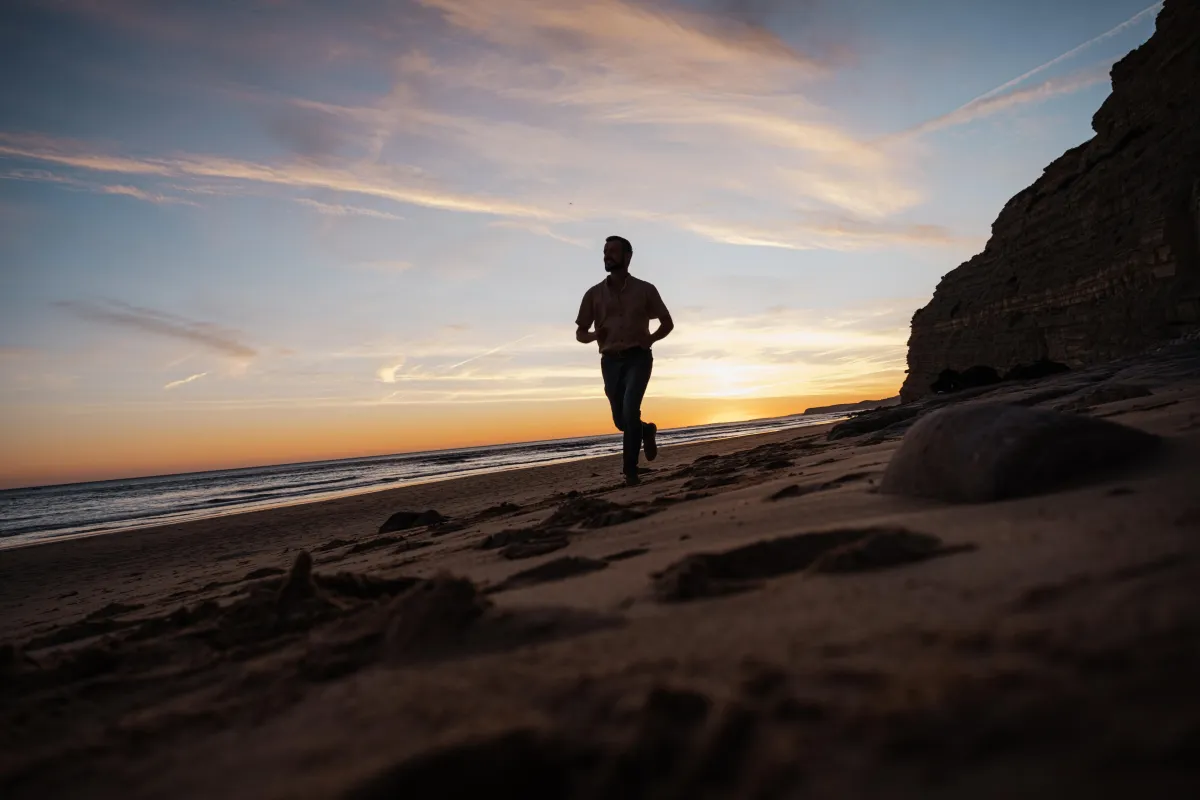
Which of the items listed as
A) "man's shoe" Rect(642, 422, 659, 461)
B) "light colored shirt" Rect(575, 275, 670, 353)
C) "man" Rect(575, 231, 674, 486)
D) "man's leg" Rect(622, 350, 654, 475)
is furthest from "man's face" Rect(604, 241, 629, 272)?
"man's shoe" Rect(642, 422, 659, 461)

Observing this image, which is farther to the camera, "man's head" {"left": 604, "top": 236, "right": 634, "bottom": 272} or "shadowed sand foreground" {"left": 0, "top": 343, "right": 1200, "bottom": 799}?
"man's head" {"left": 604, "top": 236, "right": 634, "bottom": 272}

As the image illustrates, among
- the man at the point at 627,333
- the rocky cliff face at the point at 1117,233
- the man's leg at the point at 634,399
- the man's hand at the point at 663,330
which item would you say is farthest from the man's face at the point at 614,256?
the rocky cliff face at the point at 1117,233

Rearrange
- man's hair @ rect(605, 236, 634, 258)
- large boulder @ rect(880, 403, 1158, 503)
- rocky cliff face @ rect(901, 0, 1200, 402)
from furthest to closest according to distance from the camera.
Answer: rocky cliff face @ rect(901, 0, 1200, 402) < man's hair @ rect(605, 236, 634, 258) < large boulder @ rect(880, 403, 1158, 503)

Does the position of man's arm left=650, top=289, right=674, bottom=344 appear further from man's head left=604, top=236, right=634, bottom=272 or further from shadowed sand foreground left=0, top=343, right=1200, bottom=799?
shadowed sand foreground left=0, top=343, right=1200, bottom=799

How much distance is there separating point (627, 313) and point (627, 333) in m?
0.18

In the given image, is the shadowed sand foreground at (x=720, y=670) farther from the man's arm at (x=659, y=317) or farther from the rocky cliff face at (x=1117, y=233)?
the rocky cliff face at (x=1117, y=233)

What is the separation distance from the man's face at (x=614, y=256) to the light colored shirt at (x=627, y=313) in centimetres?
13

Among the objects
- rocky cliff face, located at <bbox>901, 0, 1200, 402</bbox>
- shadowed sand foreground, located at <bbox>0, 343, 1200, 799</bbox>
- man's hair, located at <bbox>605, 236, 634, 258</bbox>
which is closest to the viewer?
shadowed sand foreground, located at <bbox>0, 343, 1200, 799</bbox>

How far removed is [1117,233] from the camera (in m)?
13.3

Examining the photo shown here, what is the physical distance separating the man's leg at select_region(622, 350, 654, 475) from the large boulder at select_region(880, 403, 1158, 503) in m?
3.38

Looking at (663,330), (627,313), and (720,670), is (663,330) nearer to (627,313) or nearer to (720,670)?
(627,313)

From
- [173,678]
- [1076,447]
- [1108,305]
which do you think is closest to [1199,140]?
[1108,305]

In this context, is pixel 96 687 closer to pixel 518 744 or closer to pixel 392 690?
pixel 392 690

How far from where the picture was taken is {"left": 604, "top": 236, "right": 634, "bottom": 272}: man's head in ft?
18.1
